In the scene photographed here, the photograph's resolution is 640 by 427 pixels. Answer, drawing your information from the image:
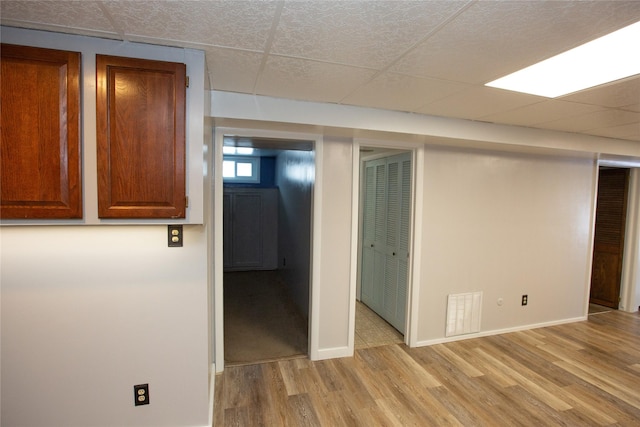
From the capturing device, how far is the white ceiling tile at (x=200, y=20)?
1.20 m

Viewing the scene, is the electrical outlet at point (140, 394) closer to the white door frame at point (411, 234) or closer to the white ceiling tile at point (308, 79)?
the white door frame at point (411, 234)

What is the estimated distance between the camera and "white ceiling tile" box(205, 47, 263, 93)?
1626 millimetres

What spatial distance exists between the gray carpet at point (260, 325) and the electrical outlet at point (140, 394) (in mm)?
1093

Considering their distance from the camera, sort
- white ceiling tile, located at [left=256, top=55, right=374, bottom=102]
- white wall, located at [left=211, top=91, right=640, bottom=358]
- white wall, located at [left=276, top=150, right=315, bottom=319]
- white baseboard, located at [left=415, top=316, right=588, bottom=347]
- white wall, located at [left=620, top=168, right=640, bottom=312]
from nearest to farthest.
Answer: white ceiling tile, located at [left=256, top=55, right=374, bottom=102], white wall, located at [left=211, top=91, right=640, bottom=358], white baseboard, located at [left=415, top=316, right=588, bottom=347], white wall, located at [left=276, top=150, right=315, bottom=319], white wall, located at [left=620, top=168, right=640, bottom=312]

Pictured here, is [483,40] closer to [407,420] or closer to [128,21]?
[128,21]

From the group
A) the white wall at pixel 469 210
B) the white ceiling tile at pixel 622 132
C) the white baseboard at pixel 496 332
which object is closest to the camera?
the white wall at pixel 469 210

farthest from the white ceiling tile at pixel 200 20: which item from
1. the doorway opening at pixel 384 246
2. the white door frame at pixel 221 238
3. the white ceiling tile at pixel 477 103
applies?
the doorway opening at pixel 384 246

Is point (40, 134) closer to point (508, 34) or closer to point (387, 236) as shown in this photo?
point (508, 34)

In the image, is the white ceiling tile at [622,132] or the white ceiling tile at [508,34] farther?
the white ceiling tile at [622,132]

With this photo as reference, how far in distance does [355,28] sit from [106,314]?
6.20 feet

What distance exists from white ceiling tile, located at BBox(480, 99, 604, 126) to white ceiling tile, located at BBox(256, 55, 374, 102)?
1340 mm

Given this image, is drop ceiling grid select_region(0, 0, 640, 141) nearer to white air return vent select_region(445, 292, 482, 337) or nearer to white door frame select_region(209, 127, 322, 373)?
white door frame select_region(209, 127, 322, 373)

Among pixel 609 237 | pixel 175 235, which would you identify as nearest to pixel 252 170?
pixel 175 235

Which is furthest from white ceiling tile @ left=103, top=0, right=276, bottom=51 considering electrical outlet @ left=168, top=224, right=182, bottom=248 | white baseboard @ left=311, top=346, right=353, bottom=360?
white baseboard @ left=311, top=346, right=353, bottom=360
